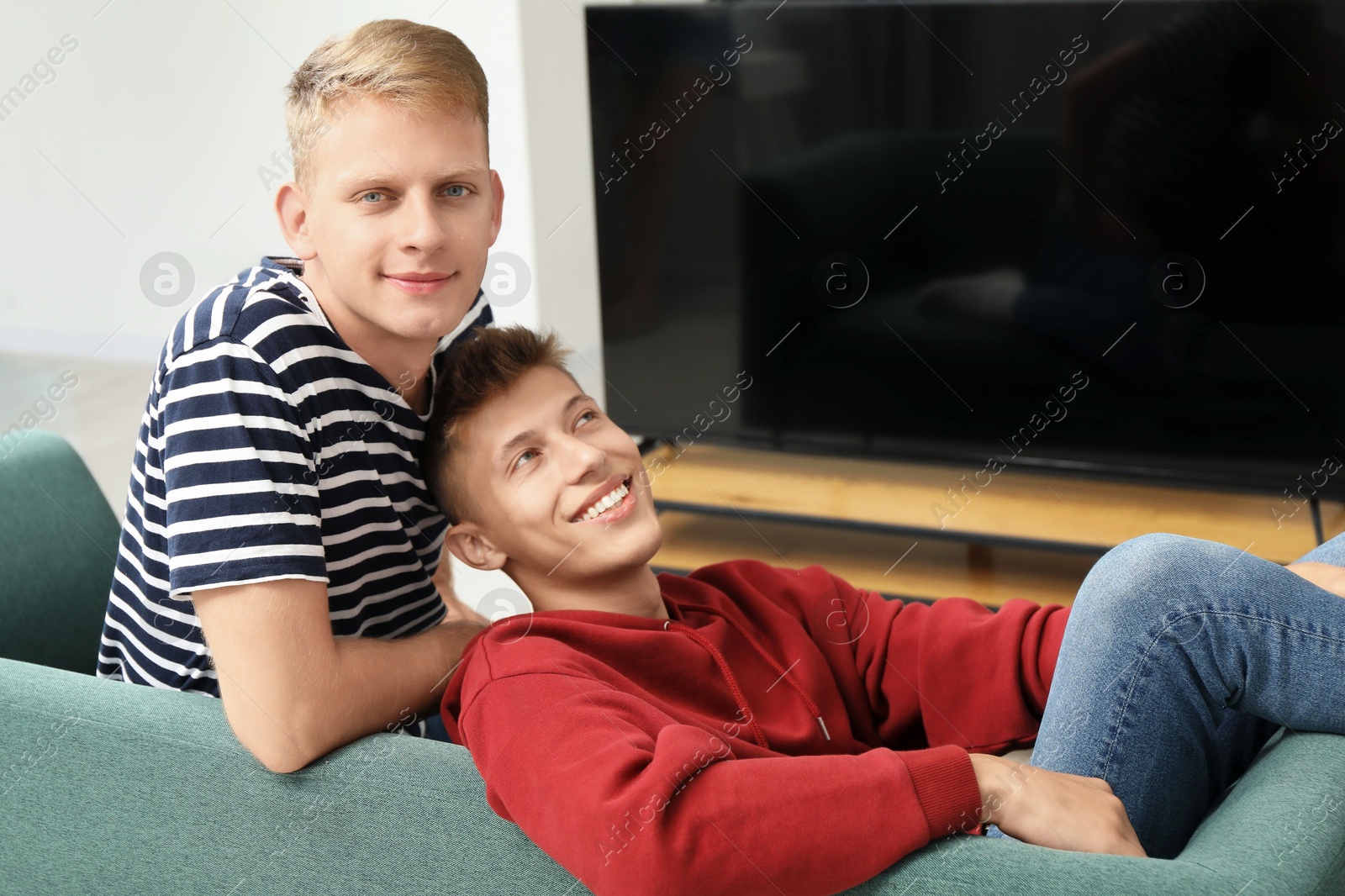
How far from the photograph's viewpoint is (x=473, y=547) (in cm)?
122

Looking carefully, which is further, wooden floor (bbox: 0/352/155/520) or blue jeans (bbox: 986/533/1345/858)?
wooden floor (bbox: 0/352/155/520)

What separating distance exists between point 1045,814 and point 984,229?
1639 millimetres

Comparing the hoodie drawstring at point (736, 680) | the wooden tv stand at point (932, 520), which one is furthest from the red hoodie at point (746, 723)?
the wooden tv stand at point (932, 520)

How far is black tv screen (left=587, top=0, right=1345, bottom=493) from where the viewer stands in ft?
7.02

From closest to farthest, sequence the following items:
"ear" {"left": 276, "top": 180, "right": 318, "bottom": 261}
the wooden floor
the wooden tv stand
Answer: "ear" {"left": 276, "top": 180, "right": 318, "bottom": 261}, the wooden tv stand, the wooden floor

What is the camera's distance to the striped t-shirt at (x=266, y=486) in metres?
1.02

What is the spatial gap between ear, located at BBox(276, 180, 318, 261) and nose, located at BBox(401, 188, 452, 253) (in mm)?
109

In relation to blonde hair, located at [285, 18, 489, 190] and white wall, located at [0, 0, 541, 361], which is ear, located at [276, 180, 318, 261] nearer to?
blonde hair, located at [285, 18, 489, 190]

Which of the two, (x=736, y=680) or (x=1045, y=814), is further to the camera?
(x=736, y=680)

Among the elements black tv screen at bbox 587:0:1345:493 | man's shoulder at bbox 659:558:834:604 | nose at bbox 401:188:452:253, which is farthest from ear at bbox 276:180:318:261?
black tv screen at bbox 587:0:1345:493

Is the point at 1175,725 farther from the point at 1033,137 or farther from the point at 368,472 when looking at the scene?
the point at 1033,137

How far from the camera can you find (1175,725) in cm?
98

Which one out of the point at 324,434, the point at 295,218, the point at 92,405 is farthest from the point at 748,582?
the point at 92,405

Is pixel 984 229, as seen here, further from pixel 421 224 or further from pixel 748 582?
pixel 421 224
